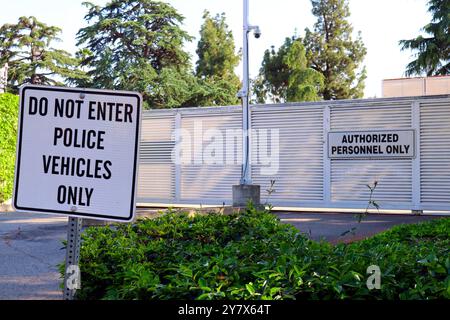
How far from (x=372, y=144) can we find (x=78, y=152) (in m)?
16.0

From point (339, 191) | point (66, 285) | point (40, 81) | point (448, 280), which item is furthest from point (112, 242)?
point (40, 81)

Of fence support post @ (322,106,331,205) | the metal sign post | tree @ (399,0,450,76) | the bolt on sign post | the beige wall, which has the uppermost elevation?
tree @ (399,0,450,76)

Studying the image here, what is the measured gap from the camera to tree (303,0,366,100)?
42.2 m

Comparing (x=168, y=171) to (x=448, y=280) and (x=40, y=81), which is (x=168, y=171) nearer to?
(x=448, y=280)

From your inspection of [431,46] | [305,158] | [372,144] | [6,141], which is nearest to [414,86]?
[431,46]

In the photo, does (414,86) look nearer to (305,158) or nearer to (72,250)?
(305,158)

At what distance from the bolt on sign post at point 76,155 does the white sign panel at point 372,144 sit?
51.7 ft

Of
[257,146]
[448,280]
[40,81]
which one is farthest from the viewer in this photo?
[40,81]

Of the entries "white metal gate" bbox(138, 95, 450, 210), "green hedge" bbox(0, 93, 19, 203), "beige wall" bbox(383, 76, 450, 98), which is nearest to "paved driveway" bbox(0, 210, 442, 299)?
"white metal gate" bbox(138, 95, 450, 210)

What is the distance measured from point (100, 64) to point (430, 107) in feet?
78.9

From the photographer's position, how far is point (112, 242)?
4.49 m

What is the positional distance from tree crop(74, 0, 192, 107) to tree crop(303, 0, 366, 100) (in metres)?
9.37

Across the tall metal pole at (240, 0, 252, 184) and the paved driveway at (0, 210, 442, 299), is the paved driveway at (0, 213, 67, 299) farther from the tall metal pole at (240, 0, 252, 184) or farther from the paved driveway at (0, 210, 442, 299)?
the tall metal pole at (240, 0, 252, 184)
